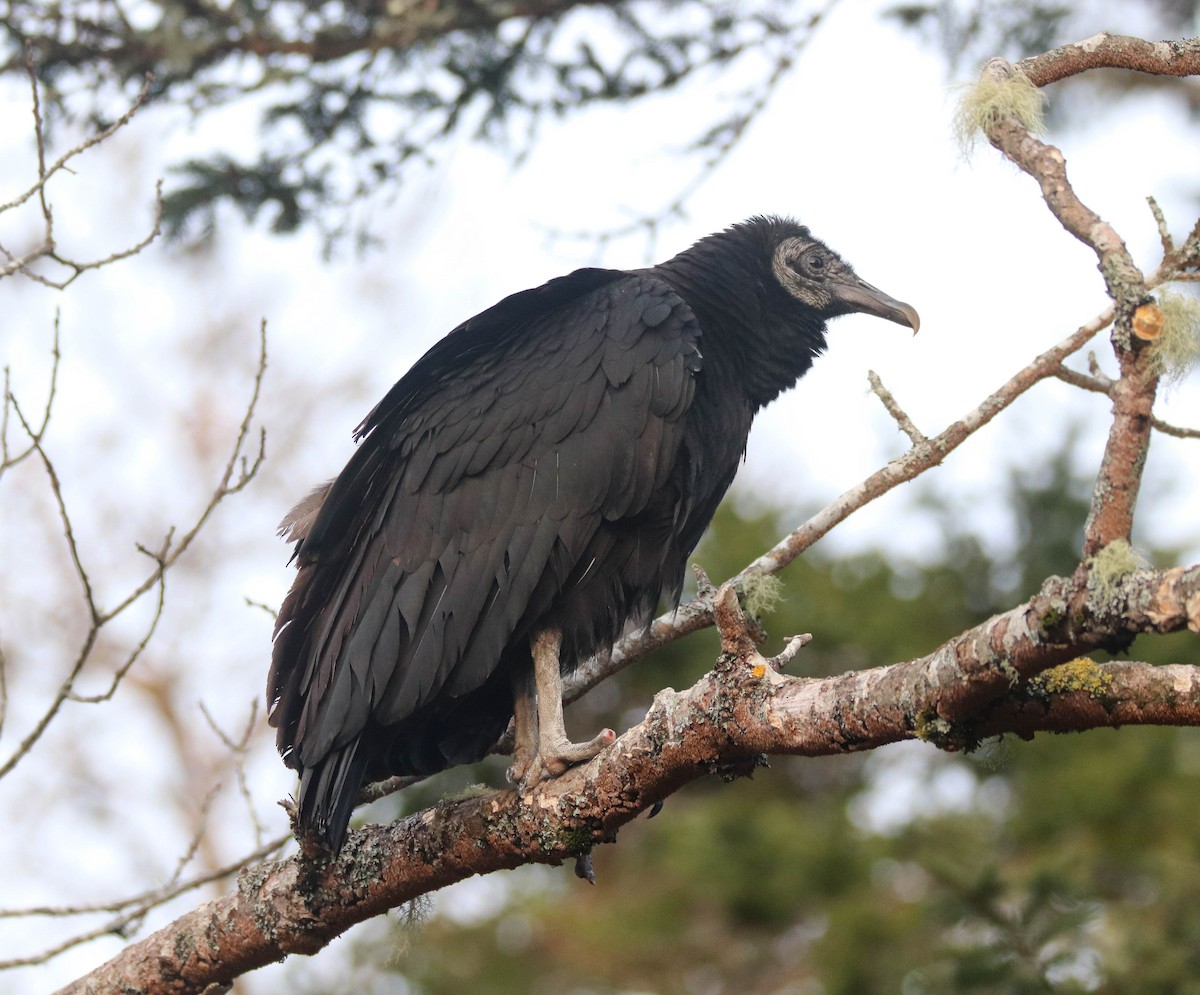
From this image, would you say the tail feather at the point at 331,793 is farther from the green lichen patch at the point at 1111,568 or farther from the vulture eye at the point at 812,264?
the vulture eye at the point at 812,264

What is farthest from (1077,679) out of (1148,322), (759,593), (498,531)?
(498,531)

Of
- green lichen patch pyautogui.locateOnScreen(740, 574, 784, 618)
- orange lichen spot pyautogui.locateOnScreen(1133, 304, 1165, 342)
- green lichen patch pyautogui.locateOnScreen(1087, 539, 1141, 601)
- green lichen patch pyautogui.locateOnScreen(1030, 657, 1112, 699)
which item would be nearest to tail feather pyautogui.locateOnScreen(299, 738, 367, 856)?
green lichen patch pyautogui.locateOnScreen(740, 574, 784, 618)

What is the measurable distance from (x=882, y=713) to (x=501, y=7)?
369cm

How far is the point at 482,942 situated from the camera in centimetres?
837

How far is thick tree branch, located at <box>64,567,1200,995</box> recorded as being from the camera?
5.71ft

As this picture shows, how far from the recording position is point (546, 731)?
301 cm

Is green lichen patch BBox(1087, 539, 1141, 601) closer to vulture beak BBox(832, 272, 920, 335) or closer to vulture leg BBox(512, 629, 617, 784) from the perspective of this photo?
vulture leg BBox(512, 629, 617, 784)

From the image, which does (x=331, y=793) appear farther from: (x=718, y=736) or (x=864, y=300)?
(x=864, y=300)

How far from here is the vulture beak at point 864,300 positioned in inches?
162

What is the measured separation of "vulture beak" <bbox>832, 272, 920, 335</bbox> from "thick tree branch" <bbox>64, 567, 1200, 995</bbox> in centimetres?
200

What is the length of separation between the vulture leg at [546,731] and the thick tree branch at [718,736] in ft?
0.44

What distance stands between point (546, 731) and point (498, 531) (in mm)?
486

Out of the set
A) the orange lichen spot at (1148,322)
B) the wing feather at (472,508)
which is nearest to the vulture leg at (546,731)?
the wing feather at (472,508)

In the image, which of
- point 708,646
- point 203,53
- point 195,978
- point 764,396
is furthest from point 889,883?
point 203,53
